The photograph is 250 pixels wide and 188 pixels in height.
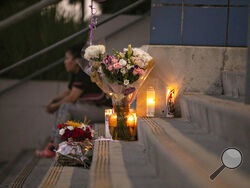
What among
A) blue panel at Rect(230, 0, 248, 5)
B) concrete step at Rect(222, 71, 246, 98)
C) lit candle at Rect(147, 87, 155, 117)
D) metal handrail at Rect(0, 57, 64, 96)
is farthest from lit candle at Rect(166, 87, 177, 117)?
metal handrail at Rect(0, 57, 64, 96)

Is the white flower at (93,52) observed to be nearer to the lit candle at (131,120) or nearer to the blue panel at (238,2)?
the lit candle at (131,120)

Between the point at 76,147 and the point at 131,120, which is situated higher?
the point at 131,120

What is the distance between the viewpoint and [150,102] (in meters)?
2.90

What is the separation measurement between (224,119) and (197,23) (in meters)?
1.36

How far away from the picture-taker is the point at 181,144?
171cm

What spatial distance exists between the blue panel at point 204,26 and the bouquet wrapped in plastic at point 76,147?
1145mm

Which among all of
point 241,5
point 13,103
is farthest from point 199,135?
point 13,103

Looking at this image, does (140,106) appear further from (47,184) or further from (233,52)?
(47,184)

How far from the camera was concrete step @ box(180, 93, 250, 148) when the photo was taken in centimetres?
155

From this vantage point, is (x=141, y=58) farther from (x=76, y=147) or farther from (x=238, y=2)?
(x=238, y=2)

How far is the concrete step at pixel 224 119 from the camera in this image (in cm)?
155

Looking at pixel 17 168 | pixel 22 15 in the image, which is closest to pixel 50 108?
pixel 17 168

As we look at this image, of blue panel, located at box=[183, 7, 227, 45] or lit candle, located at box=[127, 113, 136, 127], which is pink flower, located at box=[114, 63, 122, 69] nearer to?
lit candle, located at box=[127, 113, 136, 127]

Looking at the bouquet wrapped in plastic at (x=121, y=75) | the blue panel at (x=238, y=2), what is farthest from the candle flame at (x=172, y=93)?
the blue panel at (x=238, y=2)
